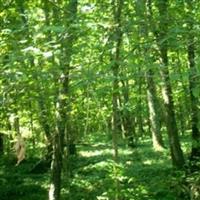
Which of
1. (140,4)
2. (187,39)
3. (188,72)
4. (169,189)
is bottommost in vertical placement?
(169,189)

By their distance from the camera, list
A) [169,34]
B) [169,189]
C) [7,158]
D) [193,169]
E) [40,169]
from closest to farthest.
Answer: [169,34] → [169,189] → [193,169] → [40,169] → [7,158]

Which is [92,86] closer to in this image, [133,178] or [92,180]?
[133,178]

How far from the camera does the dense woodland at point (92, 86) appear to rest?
4250 mm

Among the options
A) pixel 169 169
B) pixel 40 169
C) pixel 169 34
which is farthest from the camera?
pixel 40 169

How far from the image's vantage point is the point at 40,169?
1967cm

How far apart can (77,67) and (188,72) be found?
121cm

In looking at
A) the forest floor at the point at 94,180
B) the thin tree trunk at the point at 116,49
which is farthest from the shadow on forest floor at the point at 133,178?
the thin tree trunk at the point at 116,49

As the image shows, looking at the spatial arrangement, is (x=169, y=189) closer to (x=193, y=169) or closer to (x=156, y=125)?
(x=193, y=169)

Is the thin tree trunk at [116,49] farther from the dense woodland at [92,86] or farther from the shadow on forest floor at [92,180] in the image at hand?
the shadow on forest floor at [92,180]

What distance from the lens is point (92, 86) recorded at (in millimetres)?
5234

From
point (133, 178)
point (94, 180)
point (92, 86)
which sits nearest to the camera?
point (92, 86)

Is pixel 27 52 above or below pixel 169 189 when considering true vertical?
above

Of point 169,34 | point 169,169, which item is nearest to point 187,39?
point 169,34

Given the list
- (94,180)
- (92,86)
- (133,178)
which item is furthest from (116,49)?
(94,180)
